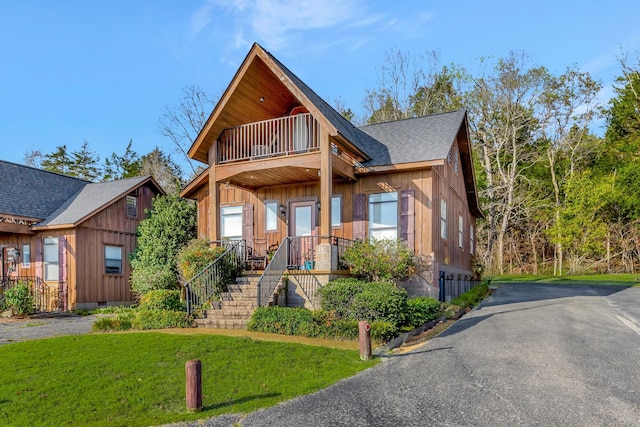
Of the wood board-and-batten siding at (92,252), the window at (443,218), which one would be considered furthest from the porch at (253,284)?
the wood board-and-batten siding at (92,252)

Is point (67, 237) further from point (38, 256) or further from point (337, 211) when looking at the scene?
point (337, 211)

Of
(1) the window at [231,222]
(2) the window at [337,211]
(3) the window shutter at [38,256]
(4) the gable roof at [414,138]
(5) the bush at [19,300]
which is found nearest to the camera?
(4) the gable roof at [414,138]

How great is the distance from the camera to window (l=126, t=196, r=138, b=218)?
21297mm

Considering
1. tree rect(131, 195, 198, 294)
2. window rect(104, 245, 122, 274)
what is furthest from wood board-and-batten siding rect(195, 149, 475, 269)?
window rect(104, 245, 122, 274)

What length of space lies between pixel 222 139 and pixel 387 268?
724cm

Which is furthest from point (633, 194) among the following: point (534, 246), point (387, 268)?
point (387, 268)

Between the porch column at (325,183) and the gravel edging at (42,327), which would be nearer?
the gravel edging at (42,327)

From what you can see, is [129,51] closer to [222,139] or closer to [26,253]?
[222,139]

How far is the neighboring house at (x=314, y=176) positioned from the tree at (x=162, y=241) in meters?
2.56

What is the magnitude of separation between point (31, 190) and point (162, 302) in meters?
12.1

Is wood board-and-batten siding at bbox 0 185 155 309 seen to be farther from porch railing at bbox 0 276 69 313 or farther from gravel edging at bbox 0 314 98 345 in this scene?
gravel edging at bbox 0 314 98 345

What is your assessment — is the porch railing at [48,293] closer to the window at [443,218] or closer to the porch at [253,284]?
the porch at [253,284]

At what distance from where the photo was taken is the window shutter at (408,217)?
14273 millimetres

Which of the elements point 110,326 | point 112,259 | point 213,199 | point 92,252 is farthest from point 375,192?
point 112,259
